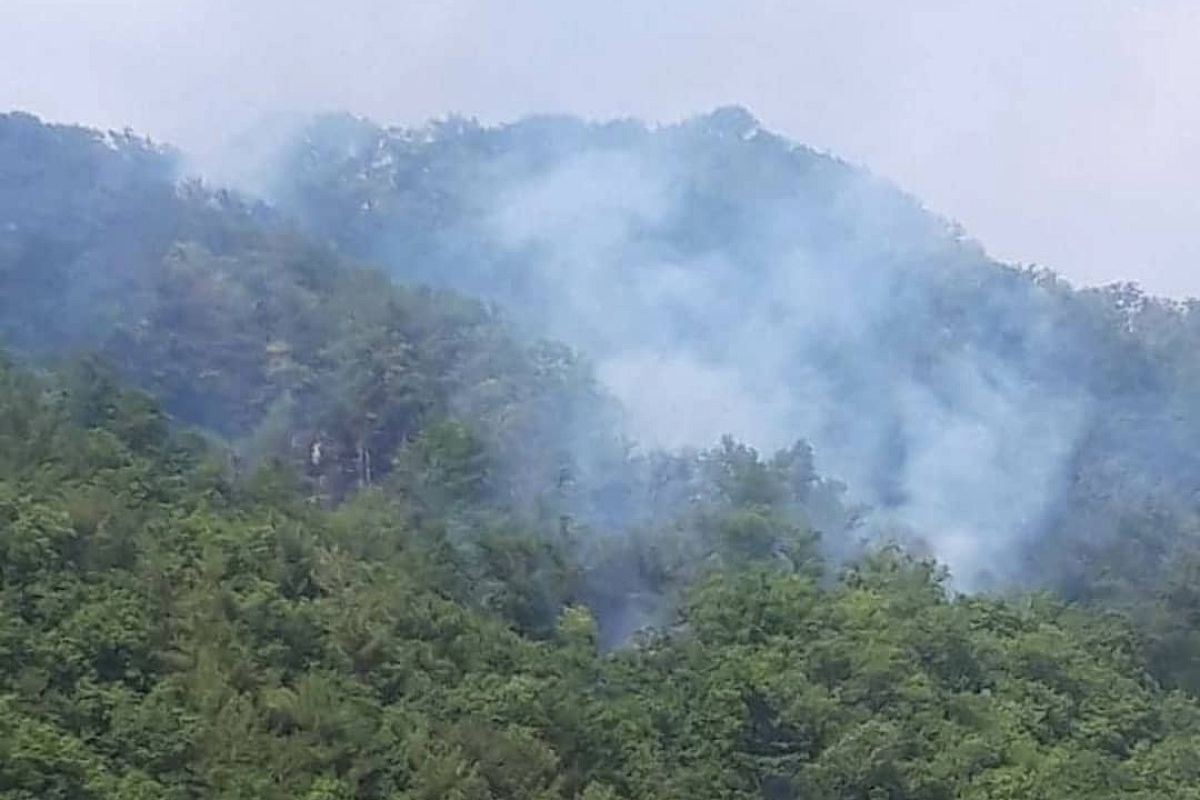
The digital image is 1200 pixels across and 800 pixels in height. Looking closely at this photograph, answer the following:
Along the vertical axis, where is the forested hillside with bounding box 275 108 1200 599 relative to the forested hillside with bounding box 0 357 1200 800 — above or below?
above

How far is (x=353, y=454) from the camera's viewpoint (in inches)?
1056

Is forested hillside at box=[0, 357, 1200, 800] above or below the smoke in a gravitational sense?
below

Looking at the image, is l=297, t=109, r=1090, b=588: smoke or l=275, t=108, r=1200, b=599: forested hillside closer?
l=275, t=108, r=1200, b=599: forested hillside

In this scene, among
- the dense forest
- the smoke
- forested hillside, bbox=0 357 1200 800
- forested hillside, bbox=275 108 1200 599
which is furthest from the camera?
the smoke

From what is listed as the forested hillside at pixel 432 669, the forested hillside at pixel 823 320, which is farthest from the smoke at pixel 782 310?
the forested hillside at pixel 432 669

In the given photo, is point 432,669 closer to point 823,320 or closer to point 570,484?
point 570,484

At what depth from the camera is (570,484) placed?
25562 millimetres

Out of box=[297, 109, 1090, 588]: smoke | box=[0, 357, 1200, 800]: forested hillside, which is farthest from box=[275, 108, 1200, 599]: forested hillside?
box=[0, 357, 1200, 800]: forested hillside

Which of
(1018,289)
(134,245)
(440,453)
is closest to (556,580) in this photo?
(440,453)

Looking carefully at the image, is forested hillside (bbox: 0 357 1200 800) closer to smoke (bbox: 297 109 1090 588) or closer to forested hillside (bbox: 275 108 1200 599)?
forested hillside (bbox: 275 108 1200 599)

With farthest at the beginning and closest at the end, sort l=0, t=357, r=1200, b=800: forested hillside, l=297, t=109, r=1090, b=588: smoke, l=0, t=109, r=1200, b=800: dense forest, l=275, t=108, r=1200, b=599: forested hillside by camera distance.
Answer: l=297, t=109, r=1090, b=588: smoke → l=275, t=108, r=1200, b=599: forested hillside → l=0, t=109, r=1200, b=800: dense forest → l=0, t=357, r=1200, b=800: forested hillside

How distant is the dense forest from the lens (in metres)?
16.9

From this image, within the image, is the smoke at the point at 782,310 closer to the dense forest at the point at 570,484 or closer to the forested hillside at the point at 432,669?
the dense forest at the point at 570,484

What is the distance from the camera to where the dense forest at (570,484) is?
16.9m
